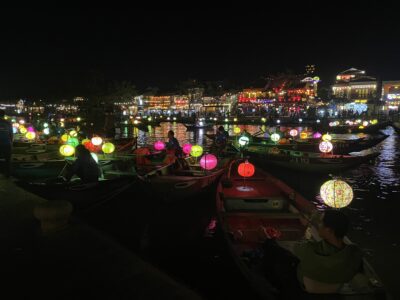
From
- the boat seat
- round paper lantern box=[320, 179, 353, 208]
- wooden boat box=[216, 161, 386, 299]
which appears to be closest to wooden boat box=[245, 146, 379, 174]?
wooden boat box=[216, 161, 386, 299]

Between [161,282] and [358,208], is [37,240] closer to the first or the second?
[161,282]

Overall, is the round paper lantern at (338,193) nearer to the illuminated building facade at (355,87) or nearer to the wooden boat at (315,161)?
the wooden boat at (315,161)

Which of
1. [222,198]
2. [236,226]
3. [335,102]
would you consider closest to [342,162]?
[222,198]

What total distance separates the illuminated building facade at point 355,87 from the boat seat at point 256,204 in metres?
74.2

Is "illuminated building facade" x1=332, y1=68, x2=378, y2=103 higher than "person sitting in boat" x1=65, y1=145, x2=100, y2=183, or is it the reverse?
"illuminated building facade" x1=332, y1=68, x2=378, y2=103

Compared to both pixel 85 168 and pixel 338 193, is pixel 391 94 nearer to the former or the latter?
pixel 338 193

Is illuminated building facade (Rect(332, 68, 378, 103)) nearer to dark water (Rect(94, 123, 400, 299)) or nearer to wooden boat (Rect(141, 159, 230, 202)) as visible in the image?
dark water (Rect(94, 123, 400, 299))

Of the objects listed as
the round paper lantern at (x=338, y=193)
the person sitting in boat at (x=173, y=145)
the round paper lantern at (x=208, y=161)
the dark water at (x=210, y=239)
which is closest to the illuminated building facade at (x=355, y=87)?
the dark water at (x=210, y=239)

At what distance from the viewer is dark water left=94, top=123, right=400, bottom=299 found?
7.52 m

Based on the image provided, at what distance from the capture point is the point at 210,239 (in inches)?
380

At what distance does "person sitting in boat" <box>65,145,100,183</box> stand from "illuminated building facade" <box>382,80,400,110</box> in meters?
79.1

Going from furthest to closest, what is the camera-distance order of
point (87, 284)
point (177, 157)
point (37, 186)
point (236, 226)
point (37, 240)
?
point (177, 157) → point (37, 186) → point (236, 226) → point (37, 240) → point (87, 284)

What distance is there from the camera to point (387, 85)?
7762 centimetres

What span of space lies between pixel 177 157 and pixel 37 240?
8312 millimetres
